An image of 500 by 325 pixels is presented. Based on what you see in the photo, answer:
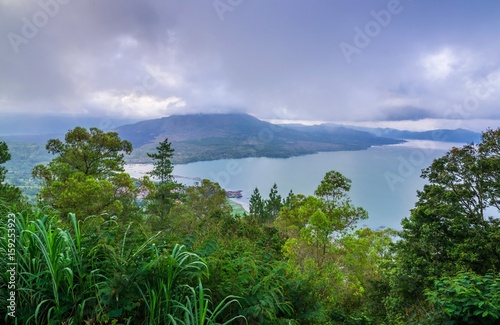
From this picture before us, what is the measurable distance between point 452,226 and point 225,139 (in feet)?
425

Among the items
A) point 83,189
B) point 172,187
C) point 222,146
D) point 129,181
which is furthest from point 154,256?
point 222,146

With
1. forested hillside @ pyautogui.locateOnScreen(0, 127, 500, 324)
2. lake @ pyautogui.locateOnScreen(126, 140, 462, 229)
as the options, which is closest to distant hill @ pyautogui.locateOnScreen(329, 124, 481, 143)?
lake @ pyautogui.locateOnScreen(126, 140, 462, 229)

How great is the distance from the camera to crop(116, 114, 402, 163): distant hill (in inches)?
3902

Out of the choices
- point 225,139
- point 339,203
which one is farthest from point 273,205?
point 225,139

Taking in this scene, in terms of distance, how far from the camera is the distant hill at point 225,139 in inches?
3902

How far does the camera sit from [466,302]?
7.15 feet

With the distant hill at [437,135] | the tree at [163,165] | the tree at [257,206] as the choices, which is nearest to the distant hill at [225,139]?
the distant hill at [437,135]

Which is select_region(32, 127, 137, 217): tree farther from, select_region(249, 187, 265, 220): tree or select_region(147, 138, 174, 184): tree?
select_region(249, 187, 265, 220): tree

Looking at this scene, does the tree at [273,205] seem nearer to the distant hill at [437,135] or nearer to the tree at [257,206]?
the tree at [257,206]

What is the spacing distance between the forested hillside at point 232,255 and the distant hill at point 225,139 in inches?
3025

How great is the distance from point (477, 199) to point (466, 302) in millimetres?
6072

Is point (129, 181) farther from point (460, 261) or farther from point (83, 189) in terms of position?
point (460, 261)

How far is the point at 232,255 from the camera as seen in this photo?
7.41 ft

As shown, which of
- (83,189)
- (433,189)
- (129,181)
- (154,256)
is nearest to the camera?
(154,256)
